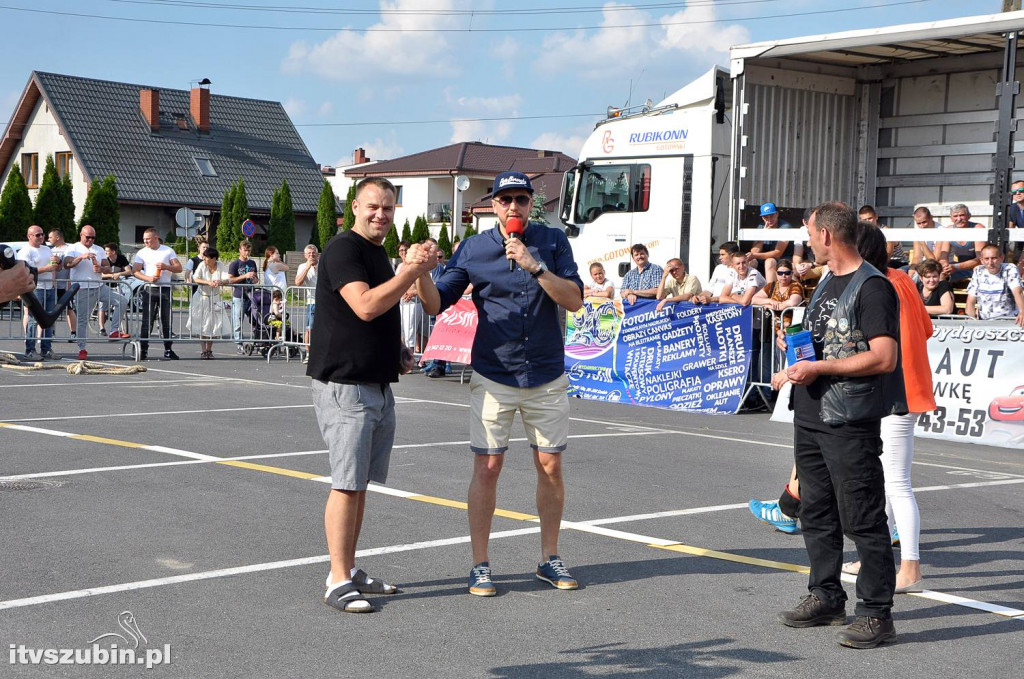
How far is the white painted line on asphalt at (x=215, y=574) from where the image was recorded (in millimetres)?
5285

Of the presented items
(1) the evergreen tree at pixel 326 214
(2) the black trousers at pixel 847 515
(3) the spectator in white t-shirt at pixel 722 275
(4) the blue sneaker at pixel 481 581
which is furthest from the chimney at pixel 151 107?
(2) the black trousers at pixel 847 515

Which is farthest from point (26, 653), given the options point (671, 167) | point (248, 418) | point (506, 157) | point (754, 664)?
point (506, 157)

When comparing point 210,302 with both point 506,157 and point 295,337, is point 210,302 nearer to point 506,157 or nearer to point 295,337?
point 295,337

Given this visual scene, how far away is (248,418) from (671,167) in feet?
24.8

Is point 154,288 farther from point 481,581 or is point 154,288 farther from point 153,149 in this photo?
point 153,149

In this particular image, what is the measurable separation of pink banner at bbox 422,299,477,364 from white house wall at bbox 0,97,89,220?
45329 mm

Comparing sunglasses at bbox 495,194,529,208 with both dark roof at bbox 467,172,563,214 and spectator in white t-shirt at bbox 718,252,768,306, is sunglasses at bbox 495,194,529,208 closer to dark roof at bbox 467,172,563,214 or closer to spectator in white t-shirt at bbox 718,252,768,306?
spectator in white t-shirt at bbox 718,252,768,306

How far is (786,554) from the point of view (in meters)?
6.68

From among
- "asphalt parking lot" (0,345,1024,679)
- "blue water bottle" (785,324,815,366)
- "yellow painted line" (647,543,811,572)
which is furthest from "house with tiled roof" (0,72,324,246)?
"blue water bottle" (785,324,815,366)

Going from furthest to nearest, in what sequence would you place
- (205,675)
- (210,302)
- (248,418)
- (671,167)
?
(210,302) → (671,167) → (248,418) → (205,675)

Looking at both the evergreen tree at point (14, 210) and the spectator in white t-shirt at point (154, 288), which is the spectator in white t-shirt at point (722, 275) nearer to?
the spectator in white t-shirt at point (154, 288)

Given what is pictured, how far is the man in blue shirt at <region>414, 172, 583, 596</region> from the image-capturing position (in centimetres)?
580

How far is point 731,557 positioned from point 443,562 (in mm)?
1580

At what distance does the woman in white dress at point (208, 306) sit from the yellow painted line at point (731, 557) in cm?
1371
